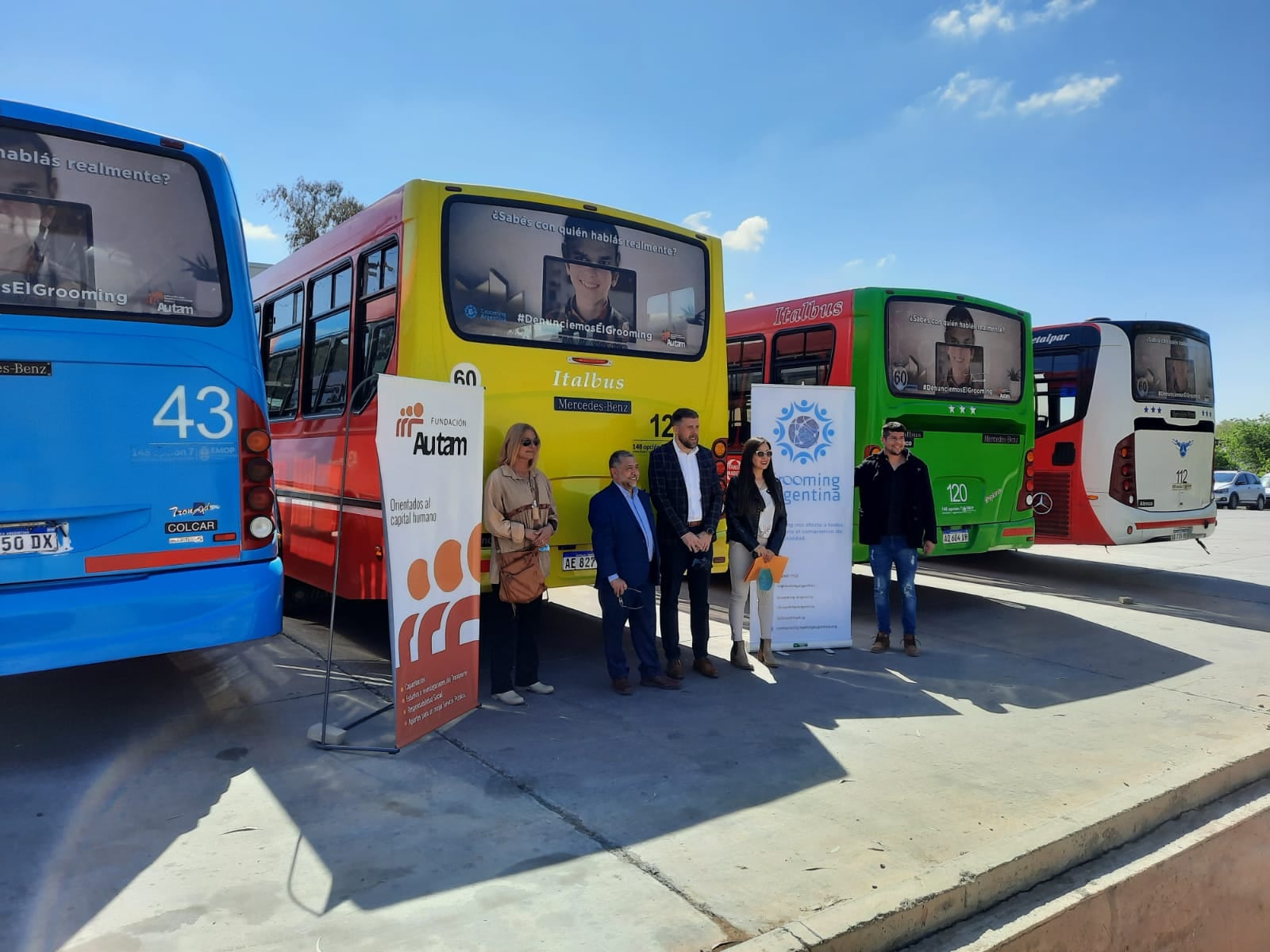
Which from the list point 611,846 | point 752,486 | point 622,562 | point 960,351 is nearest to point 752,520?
point 752,486

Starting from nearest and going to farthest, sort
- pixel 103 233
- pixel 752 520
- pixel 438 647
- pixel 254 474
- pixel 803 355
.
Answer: pixel 103 233, pixel 254 474, pixel 438 647, pixel 752 520, pixel 803 355

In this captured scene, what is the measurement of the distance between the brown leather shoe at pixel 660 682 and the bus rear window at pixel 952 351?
451 centimetres

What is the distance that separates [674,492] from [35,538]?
3.84m

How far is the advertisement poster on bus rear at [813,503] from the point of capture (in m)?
7.45

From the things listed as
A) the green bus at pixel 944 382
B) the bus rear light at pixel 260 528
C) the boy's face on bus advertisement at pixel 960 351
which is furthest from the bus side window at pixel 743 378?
the bus rear light at pixel 260 528

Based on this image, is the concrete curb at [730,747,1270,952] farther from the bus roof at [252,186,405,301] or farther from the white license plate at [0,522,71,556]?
the bus roof at [252,186,405,301]

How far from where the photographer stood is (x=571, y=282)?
6.63 m

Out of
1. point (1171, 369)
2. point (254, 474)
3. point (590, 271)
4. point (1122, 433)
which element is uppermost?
point (590, 271)

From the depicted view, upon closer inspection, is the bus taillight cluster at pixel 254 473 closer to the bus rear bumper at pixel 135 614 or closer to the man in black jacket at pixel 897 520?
the bus rear bumper at pixel 135 614

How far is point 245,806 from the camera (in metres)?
4.16

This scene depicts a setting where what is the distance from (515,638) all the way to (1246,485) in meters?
33.5

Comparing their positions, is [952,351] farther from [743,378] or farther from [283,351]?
[283,351]

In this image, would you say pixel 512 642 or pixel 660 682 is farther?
pixel 660 682

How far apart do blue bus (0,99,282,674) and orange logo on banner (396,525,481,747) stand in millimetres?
867
